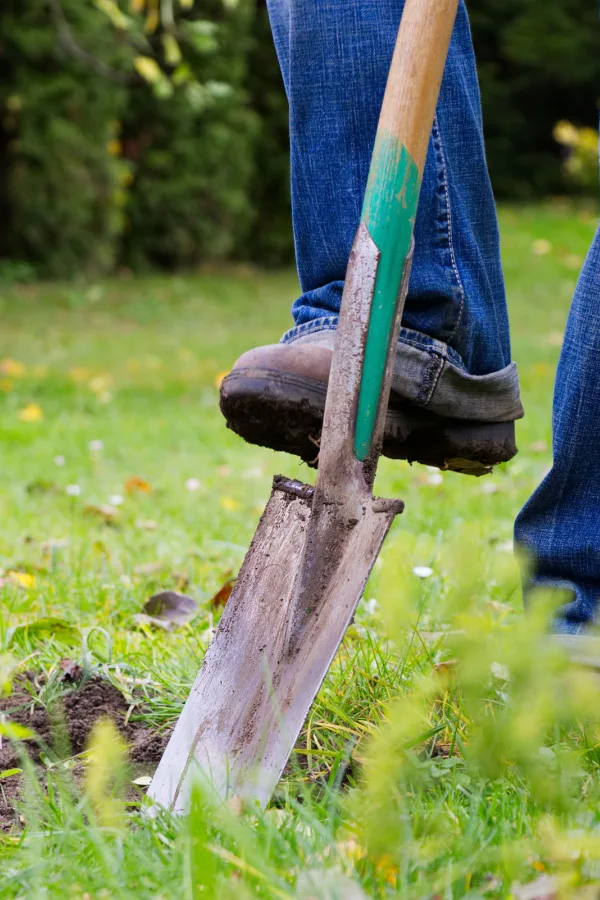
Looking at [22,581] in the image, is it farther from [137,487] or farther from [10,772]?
[137,487]

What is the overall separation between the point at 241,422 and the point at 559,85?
18838 mm

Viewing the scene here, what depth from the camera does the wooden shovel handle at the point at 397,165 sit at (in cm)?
130

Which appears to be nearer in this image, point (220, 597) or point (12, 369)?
point (220, 597)

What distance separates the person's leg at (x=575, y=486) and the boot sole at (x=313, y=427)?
0.13 metres

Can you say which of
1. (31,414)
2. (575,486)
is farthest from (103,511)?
(31,414)

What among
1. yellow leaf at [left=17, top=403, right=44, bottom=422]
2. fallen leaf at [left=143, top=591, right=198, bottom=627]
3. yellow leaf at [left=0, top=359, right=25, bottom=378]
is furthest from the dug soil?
yellow leaf at [left=0, top=359, right=25, bottom=378]

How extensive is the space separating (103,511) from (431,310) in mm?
1530

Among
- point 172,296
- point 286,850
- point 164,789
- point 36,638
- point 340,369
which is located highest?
point 340,369

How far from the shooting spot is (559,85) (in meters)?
18.5

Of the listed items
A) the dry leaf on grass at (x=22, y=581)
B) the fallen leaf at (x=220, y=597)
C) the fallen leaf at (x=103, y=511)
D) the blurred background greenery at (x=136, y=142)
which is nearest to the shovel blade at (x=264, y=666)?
the fallen leaf at (x=220, y=597)

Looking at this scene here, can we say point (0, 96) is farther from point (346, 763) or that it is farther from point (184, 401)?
point (346, 763)

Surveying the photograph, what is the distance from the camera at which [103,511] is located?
285 cm

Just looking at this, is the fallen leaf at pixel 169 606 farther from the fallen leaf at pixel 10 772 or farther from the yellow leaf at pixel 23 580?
the fallen leaf at pixel 10 772

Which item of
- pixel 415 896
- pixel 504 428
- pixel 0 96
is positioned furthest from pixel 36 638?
pixel 0 96
